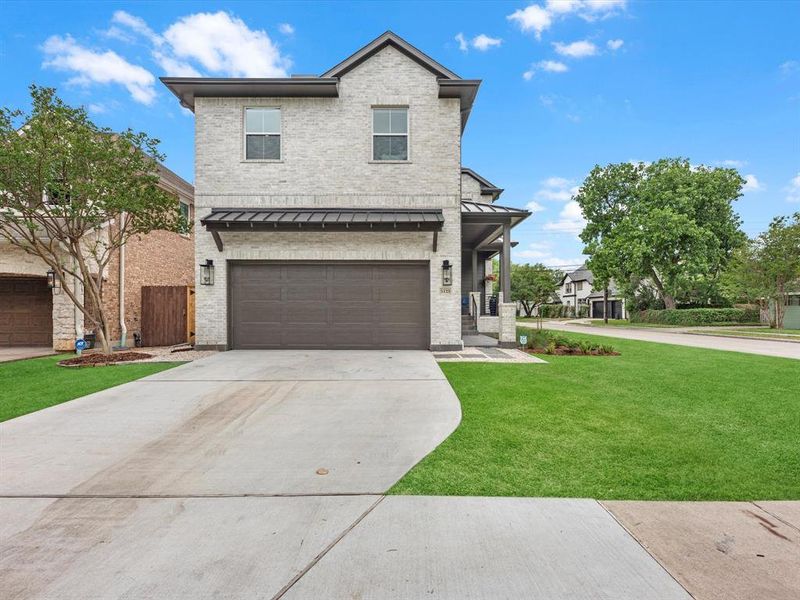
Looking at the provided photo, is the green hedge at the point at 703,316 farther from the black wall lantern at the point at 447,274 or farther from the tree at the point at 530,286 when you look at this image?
the black wall lantern at the point at 447,274

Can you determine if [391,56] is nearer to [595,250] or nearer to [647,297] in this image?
[595,250]

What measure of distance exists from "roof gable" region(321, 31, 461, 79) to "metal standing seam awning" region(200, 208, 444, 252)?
4.08 m

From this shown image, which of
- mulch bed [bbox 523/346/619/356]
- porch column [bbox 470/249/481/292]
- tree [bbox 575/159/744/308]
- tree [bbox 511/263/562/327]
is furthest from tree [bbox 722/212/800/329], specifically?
tree [bbox 511/263/562/327]

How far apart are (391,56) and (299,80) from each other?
279 cm

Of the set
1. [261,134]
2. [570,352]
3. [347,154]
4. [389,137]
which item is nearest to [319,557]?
[570,352]

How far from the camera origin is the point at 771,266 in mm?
22312

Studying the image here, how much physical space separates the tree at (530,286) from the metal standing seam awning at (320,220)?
37446 millimetres

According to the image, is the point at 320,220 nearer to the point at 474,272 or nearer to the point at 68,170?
the point at 68,170

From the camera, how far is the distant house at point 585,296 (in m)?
42.7

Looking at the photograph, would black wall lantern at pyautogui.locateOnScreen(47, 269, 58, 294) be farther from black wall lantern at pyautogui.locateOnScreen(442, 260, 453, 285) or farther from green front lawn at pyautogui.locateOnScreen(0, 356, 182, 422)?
black wall lantern at pyautogui.locateOnScreen(442, 260, 453, 285)

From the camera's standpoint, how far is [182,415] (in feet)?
17.0

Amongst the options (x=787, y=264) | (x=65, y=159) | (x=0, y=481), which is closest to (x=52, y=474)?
(x=0, y=481)

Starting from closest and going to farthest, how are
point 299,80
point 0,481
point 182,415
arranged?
1. point 0,481
2. point 182,415
3. point 299,80

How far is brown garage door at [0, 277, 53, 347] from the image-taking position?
1331cm
